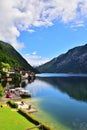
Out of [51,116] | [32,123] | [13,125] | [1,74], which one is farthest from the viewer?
[1,74]

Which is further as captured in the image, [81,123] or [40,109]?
[40,109]

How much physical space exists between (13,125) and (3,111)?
520 inches

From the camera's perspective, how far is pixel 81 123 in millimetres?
57969

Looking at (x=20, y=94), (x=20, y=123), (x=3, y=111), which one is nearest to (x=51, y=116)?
(x=3, y=111)

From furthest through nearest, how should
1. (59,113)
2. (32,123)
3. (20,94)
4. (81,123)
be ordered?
1. (20,94)
2. (59,113)
3. (81,123)
4. (32,123)

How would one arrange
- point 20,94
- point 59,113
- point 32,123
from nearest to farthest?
point 32,123
point 59,113
point 20,94

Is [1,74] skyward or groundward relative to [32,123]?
skyward

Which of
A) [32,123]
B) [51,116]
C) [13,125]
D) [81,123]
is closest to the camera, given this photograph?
[13,125]

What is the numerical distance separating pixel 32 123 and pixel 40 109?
75.7ft

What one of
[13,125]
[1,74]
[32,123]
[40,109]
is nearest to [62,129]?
[32,123]

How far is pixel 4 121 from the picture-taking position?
162 ft

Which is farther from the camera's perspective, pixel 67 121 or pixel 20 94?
pixel 20 94

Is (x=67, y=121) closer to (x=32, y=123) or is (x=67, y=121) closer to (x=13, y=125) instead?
(x=32, y=123)

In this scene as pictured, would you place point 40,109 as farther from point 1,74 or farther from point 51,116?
point 1,74
